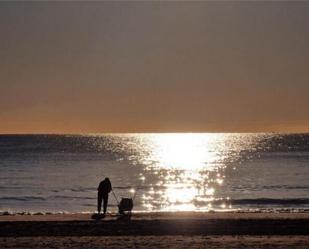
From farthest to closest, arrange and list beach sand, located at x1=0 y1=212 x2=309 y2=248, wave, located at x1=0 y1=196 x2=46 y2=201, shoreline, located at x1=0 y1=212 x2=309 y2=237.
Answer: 1. wave, located at x1=0 y1=196 x2=46 y2=201
2. shoreline, located at x1=0 y1=212 x2=309 y2=237
3. beach sand, located at x1=0 y1=212 x2=309 y2=248

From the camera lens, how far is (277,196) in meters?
49.9

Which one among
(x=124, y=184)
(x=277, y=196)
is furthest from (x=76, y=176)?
(x=277, y=196)

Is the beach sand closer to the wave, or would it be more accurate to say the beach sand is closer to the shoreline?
the shoreline

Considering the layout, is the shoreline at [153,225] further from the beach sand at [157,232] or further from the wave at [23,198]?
the wave at [23,198]

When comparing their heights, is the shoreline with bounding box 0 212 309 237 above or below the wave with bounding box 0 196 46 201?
below

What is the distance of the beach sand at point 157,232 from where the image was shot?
19906mm

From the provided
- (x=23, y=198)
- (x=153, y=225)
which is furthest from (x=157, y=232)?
(x=23, y=198)

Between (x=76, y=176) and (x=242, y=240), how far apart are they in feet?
186

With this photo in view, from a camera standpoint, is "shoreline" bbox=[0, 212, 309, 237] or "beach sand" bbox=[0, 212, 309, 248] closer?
"beach sand" bbox=[0, 212, 309, 248]

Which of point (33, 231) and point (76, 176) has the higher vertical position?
point (76, 176)

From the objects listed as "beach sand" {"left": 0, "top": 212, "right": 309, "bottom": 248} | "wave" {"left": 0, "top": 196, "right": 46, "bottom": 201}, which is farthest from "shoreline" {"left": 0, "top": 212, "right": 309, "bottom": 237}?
"wave" {"left": 0, "top": 196, "right": 46, "bottom": 201}

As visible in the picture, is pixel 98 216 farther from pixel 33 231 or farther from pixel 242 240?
pixel 242 240

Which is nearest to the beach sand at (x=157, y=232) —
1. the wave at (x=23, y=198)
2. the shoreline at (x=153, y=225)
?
the shoreline at (x=153, y=225)

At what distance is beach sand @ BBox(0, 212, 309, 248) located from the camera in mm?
19906
